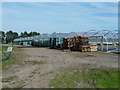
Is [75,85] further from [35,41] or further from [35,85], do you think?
[35,41]

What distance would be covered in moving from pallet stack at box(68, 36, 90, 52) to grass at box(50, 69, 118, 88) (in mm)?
16003

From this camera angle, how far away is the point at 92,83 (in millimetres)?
7949

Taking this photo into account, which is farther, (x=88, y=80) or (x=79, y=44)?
(x=79, y=44)

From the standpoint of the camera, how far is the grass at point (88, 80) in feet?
25.1

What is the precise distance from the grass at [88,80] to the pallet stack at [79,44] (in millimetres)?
16003

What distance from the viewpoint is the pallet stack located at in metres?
25.9

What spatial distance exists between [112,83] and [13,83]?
15.0ft

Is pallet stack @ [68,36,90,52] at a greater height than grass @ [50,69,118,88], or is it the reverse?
pallet stack @ [68,36,90,52]

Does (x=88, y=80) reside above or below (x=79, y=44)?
below

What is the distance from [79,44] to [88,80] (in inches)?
740

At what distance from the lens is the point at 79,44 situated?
27.1m

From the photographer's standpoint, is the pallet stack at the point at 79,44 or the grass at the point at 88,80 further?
the pallet stack at the point at 79,44

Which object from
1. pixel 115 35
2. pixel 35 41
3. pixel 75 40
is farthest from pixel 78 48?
pixel 35 41

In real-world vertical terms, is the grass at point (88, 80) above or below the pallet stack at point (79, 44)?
below
